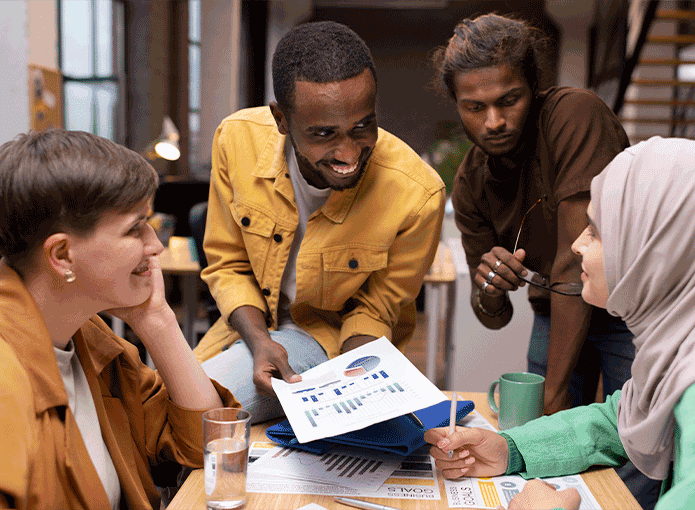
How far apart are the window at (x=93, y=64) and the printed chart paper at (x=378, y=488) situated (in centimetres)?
425

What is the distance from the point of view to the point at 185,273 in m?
3.46

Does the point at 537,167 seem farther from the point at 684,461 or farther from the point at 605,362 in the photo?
the point at 684,461

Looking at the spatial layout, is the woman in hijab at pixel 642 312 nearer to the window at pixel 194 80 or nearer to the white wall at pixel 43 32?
the white wall at pixel 43 32

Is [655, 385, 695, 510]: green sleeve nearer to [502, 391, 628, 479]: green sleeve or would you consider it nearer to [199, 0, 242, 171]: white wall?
[502, 391, 628, 479]: green sleeve

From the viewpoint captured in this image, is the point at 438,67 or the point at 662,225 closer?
the point at 662,225

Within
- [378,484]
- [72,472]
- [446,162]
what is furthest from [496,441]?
[446,162]

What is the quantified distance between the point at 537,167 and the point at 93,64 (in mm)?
4527

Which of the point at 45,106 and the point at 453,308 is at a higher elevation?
the point at 45,106

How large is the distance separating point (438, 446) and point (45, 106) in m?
3.73

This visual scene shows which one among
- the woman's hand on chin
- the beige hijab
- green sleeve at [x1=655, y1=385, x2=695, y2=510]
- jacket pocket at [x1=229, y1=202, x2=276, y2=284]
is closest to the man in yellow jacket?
jacket pocket at [x1=229, y1=202, x2=276, y2=284]

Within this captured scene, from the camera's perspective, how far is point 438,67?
5.87 ft

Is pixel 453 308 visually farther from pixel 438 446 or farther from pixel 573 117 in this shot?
pixel 438 446

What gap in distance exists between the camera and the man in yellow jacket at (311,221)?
1519 millimetres

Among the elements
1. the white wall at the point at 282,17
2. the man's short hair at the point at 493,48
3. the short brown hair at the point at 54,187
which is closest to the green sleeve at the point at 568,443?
the short brown hair at the point at 54,187
